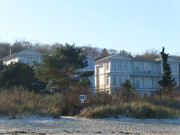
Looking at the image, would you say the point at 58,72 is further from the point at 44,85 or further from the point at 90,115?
the point at 90,115

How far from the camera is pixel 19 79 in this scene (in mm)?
37500

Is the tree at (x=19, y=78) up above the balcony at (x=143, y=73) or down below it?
below

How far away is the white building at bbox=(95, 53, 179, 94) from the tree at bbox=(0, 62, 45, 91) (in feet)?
90.1

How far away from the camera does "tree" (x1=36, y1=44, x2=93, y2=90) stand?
109 ft

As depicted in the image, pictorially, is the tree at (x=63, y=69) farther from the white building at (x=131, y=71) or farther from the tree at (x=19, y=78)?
the white building at (x=131, y=71)

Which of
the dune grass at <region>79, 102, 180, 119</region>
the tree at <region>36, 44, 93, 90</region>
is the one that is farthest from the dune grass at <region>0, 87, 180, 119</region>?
the tree at <region>36, 44, 93, 90</region>

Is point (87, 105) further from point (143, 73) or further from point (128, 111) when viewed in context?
point (143, 73)

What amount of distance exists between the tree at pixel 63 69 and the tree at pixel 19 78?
9.57 feet

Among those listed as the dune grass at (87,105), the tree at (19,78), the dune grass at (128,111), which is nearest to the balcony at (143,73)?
the tree at (19,78)

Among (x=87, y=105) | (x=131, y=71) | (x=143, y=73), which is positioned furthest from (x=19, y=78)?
(x=143, y=73)

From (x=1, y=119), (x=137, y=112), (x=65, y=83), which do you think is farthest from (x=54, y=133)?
(x=65, y=83)

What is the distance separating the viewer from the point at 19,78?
37.6 meters

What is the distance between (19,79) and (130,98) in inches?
607

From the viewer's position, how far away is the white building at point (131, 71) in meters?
64.4
